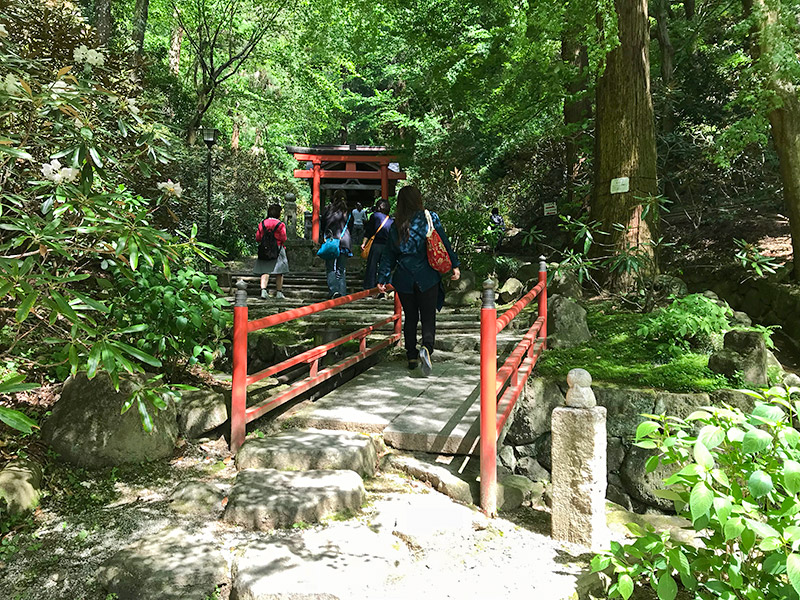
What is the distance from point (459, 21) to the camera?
611 inches

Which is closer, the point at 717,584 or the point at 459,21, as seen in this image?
the point at 717,584

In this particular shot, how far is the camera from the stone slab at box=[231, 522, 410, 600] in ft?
8.03

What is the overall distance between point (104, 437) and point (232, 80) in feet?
75.1

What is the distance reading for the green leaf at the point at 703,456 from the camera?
2.04 meters

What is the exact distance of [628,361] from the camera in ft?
19.5

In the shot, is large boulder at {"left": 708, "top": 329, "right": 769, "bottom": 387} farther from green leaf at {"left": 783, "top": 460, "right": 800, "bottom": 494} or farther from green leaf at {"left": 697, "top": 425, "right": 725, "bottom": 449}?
green leaf at {"left": 783, "top": 460, "right": 800, "bottom": 494}

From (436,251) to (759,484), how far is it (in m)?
3.59

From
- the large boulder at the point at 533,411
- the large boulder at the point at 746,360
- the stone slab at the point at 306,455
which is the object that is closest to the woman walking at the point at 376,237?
the large boulder at the point at 533,411

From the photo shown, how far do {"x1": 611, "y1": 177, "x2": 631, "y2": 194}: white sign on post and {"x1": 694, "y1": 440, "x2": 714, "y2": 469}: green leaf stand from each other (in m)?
6.48

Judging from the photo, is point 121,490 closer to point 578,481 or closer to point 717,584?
point 578,481

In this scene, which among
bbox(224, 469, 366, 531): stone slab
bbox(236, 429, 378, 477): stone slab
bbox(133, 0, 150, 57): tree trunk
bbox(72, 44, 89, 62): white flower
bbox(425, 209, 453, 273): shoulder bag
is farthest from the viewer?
bbox(133, 0, 150, 57): tree trunk

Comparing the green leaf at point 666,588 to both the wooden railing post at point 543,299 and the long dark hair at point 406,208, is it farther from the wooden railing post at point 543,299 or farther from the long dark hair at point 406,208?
the wooden railing post at point 543,299

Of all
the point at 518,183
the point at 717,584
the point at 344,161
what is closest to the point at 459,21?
the point at 518,183

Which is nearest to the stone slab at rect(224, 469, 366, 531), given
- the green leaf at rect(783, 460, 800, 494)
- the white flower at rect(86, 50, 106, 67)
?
the green leaf at rect(783, 460, 800, 494)
